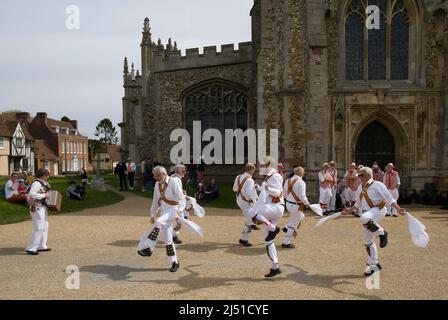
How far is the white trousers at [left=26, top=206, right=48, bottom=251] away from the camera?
27.0ft

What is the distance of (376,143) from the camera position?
1683cm

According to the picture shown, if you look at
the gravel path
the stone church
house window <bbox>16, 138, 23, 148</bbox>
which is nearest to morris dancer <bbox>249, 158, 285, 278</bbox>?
the gravel path

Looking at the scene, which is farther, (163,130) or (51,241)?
(163,130)

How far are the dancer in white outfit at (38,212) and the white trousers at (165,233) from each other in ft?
8.93

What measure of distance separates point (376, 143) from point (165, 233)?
12206 mm

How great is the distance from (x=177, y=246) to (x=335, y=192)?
722 cm

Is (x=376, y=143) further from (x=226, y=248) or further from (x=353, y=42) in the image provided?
(x=226, y=248)

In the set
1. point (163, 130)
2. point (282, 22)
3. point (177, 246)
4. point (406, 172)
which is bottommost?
point (177, 246)

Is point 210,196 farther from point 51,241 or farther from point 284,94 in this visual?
point 51,241

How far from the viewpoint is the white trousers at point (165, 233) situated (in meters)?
6.80

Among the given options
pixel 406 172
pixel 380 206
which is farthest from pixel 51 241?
pixel 406 172

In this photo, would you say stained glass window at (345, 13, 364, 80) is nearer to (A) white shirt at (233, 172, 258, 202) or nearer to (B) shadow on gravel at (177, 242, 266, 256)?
(A) white shirt at (233, 172, 258, 202)
